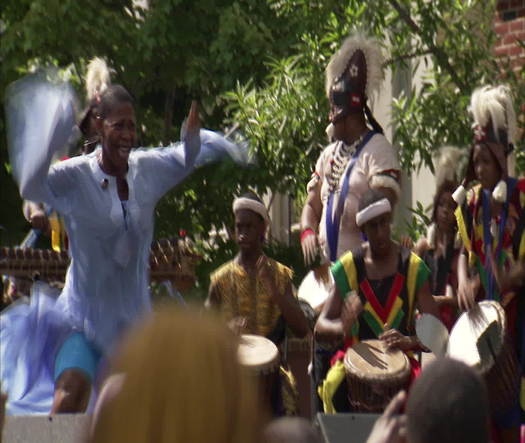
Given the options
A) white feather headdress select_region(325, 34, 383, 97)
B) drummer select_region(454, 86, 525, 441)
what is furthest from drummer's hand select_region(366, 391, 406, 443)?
white feather headdress select_region(325, 34, 383, 97)

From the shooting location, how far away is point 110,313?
7762mm

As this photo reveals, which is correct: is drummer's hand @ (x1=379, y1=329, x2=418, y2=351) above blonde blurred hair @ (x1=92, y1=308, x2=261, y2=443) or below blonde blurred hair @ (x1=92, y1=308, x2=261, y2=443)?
below

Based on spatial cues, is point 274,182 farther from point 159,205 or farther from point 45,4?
point 45,4

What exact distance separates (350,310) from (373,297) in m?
0.17

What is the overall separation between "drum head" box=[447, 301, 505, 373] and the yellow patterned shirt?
1.26 m

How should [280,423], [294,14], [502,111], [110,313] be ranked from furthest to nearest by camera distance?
[294,14], [502,111], [110,313], [280,423]

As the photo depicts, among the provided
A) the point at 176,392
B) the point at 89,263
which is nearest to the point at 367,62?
the point at 89,263

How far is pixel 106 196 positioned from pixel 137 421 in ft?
15.1

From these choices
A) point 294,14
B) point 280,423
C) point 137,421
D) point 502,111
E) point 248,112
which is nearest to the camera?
point 137,421

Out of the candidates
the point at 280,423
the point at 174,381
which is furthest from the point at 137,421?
A: the point at 280,423

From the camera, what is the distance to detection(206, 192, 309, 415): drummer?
9164 millimetres

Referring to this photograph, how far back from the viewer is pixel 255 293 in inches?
367

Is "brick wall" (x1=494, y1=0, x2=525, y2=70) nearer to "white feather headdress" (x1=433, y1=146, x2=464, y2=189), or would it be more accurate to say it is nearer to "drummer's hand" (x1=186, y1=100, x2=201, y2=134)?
"white feather headdress" (x1=433, y1=146, x2=464, y2=189)

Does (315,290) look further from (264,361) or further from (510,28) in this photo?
(510,28)
